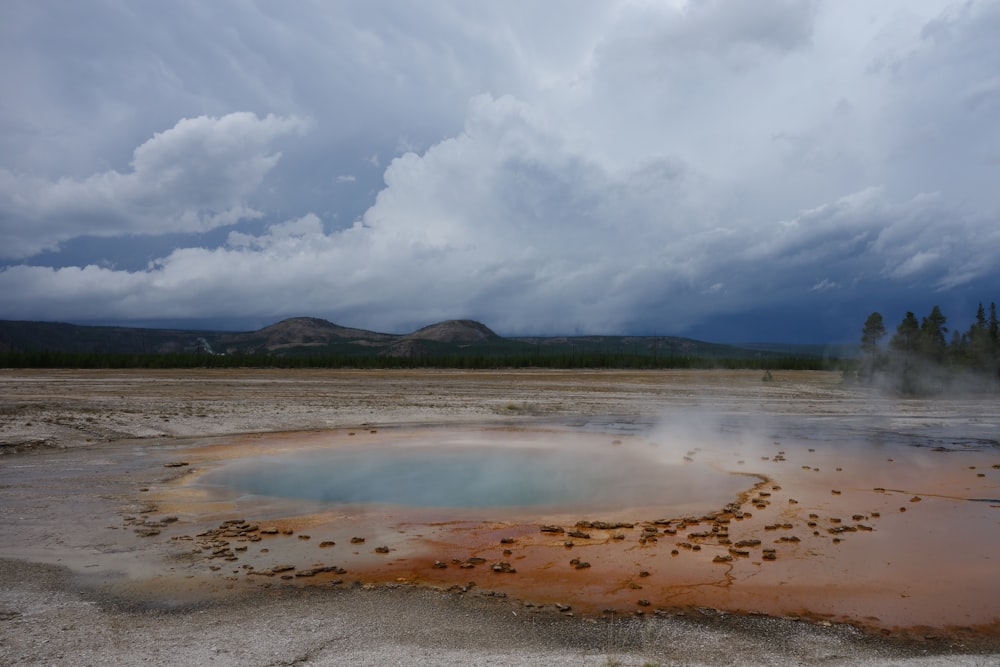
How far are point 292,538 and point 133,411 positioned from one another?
71.3ft

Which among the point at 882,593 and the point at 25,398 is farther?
the point at 25,398

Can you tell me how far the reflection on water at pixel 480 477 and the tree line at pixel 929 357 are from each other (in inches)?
1459

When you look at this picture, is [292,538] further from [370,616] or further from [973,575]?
[973,575]

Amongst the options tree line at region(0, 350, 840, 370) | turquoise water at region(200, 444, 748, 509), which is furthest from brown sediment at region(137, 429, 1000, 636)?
tree line at region(0, 350, 840, 370)

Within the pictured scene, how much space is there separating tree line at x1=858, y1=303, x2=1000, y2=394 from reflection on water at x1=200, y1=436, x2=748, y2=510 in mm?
37052

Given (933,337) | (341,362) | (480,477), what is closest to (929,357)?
(933,337)

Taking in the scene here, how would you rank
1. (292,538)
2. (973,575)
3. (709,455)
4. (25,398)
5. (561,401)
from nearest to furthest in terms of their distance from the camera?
(973,575) → (292,538) → (709,455) → (25,398) → (561,401)

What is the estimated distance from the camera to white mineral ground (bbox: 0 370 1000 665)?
6.00m

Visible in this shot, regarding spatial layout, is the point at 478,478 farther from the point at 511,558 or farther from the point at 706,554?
the point at 706,554

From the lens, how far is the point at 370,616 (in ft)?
21.7

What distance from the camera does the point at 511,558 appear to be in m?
8.76

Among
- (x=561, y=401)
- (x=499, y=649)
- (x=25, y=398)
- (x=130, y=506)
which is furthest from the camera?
(x=561, y=401)

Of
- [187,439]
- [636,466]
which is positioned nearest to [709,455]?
[636,466]

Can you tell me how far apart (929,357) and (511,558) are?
49769 mm
